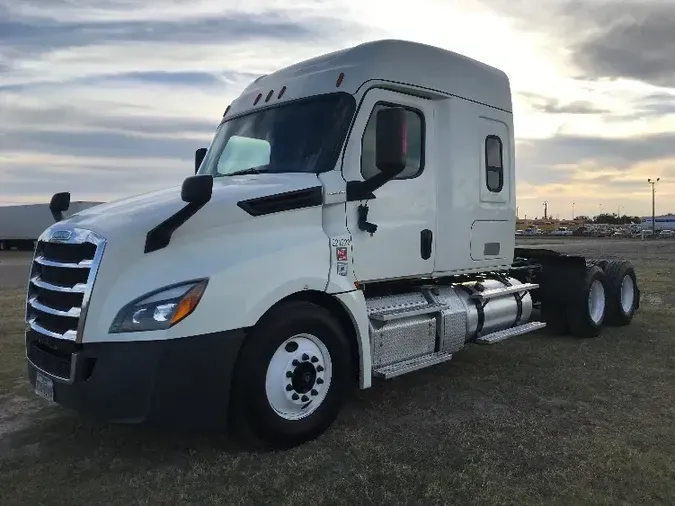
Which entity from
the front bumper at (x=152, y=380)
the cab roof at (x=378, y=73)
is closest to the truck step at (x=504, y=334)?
the cab roof at (x=378, y=73)

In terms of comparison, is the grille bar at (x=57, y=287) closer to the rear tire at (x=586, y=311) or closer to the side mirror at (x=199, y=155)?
the side mirror at (x=199, y=155)

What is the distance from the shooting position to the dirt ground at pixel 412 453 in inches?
156

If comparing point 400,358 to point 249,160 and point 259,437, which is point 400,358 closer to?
point 259,437

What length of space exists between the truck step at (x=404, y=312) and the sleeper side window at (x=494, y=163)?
1766 mm

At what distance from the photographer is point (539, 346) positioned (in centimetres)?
856

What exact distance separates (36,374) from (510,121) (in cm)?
586

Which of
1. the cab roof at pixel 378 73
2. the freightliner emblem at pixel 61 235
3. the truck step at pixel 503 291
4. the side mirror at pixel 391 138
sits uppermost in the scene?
the cab roof at pixel 378 73

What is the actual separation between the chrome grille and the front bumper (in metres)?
0.18

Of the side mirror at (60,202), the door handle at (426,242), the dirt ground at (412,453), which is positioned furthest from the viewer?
the door handle at (426,242)

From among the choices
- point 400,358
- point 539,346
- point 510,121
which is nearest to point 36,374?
point 400,358

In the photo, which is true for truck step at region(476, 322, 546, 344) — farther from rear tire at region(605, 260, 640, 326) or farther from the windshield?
the windshield

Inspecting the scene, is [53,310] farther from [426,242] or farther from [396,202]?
[426,242]

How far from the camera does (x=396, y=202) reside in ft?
19.0

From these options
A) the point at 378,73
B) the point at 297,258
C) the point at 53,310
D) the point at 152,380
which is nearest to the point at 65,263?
the point at 53,310
